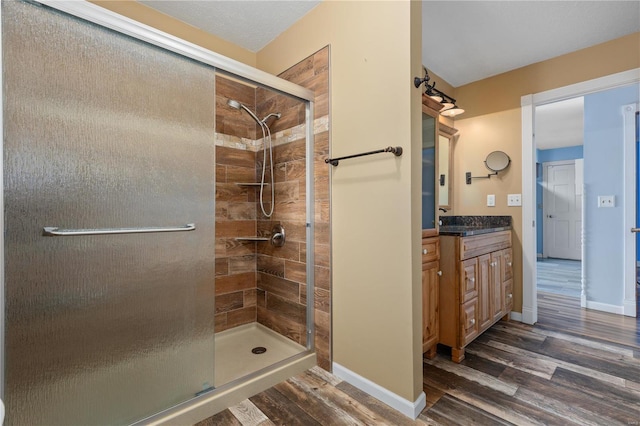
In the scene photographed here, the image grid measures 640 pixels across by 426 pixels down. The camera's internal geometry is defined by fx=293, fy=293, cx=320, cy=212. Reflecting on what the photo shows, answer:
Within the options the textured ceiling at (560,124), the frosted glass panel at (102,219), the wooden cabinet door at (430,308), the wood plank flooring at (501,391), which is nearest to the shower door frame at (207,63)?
the frosted glass panel at (102,219)

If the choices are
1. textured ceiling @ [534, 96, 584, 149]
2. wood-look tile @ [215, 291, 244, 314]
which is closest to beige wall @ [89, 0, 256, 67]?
wood-look tile @ [215, 291, 244, 314]

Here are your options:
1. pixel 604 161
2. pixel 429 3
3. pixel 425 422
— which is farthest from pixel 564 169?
pixel 425 422

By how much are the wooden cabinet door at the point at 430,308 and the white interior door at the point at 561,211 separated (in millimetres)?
5953

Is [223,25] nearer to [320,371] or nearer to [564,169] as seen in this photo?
[320,371]

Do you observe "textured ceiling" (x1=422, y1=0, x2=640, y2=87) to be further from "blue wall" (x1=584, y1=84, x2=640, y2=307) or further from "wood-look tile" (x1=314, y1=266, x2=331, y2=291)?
"wood-look tile" (x1=314, y1=266, x2=331, y2=291)

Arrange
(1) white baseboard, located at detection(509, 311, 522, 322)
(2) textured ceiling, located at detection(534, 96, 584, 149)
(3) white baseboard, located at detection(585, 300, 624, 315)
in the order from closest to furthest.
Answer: (1) white baseboard, located at detection(509, 311, 522, 322) → (3) white baseboard, located at detection(585, 300, 624, 315) → (2) textured ceiling, located at detection(534, 96, 584, 149)

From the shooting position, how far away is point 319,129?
6.58 feet

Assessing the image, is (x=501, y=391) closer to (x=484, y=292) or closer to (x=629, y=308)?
(x=484, y=292)

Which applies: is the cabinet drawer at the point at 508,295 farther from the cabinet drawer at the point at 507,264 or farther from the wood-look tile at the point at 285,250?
the wood-look tile at the point at 285,250

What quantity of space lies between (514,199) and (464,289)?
1388 millimetres

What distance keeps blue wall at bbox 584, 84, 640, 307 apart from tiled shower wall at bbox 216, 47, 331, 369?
305 centimetres

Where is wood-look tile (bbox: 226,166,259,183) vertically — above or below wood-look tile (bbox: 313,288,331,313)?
above

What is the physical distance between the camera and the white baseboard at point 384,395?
4.89 ft

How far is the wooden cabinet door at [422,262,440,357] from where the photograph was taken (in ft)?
6.30
